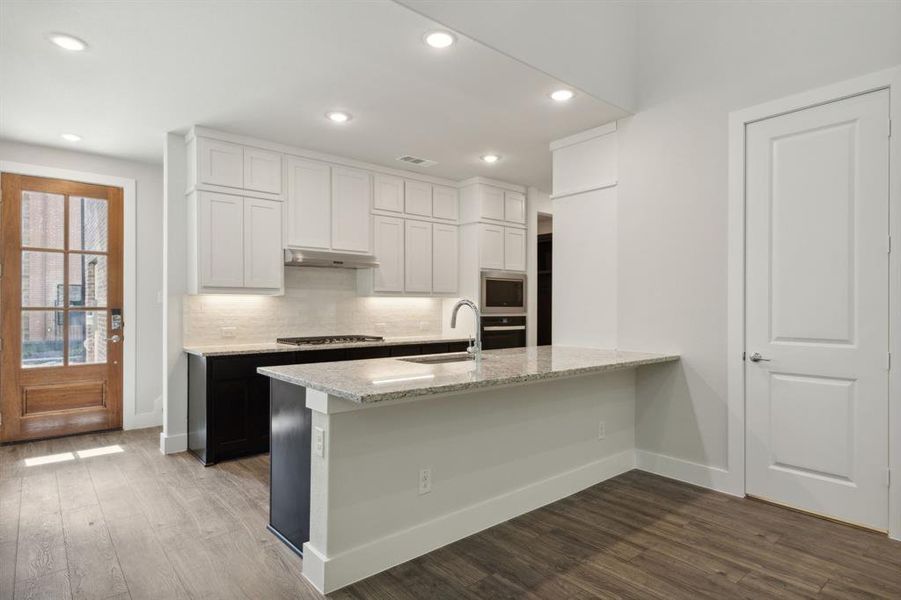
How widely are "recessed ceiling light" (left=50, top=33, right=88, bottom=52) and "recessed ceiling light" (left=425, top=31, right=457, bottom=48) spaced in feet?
6.22

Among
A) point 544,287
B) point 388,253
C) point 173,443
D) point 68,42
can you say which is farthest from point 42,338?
point 544,287

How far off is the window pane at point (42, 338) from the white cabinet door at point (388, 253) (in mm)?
2905

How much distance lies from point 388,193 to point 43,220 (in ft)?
10.3

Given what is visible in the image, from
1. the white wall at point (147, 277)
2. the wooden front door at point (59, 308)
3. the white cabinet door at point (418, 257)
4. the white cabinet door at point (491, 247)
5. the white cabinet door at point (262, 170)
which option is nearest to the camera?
the white cabinet door at point (262, 170)

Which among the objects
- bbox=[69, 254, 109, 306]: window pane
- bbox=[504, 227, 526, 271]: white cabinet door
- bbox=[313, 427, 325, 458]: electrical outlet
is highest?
bbox=[504, 227, 526, 271]: white cabinet door

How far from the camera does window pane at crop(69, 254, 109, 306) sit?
4770 mm

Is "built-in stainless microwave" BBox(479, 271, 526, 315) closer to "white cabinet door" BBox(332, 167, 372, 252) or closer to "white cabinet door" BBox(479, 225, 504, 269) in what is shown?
"white cabinet door" BBox(479, 225, 504, 269)

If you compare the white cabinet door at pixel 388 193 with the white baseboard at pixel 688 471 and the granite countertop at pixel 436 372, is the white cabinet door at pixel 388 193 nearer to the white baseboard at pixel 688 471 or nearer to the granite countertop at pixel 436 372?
the granite countertop at pixel 436 372

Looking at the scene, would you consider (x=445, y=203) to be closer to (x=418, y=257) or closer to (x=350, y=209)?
(x=418, y=257)

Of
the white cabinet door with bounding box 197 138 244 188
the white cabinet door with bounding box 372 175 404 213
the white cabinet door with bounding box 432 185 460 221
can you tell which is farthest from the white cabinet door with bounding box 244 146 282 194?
the white cabinet door with bounding box 432 185 460 221

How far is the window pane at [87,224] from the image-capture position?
4.77 m

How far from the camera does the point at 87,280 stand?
4.84 meters

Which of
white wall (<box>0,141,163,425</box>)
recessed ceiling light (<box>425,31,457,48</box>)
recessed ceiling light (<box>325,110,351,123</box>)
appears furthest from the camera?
white wall (<box>0,141,163,425</box>)

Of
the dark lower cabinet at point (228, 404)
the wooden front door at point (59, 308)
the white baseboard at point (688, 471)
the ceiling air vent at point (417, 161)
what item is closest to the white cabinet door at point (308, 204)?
the ceiling air vent at point (417, 161)
